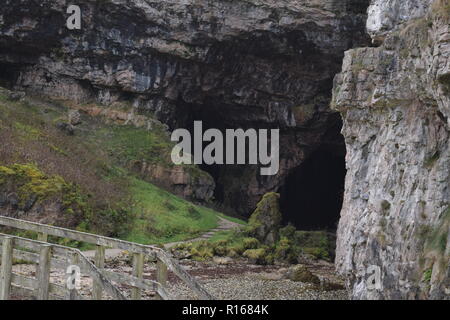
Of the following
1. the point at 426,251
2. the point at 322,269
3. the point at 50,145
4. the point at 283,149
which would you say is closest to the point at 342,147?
the point at 283,149

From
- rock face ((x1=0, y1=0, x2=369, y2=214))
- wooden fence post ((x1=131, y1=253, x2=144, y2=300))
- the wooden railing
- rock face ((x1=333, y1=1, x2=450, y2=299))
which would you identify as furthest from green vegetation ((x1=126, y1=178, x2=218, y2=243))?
the wooden railing

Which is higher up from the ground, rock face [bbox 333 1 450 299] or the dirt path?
rock face [bbox 333 1 450 299]

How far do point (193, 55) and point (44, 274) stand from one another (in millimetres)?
34906

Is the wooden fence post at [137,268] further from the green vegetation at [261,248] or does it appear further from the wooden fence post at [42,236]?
the green vegetation at [261,248]

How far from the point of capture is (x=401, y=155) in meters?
19.9

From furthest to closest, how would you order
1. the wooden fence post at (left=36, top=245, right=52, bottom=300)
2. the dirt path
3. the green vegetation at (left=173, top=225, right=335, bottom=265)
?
the green vegetation at (left=173, top=225, right=335, bottom=265) < the dirt path < the wooden fence post at (left=36, top=245, right=52, bottom=300)

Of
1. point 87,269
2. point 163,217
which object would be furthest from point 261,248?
point 87,269

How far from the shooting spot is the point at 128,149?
41.8 meters

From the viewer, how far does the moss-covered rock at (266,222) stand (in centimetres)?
3281

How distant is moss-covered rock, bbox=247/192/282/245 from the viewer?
1292 inches

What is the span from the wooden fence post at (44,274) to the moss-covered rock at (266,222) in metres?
22.3

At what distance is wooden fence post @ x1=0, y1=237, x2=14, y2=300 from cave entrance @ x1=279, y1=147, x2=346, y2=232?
4247 centimetres

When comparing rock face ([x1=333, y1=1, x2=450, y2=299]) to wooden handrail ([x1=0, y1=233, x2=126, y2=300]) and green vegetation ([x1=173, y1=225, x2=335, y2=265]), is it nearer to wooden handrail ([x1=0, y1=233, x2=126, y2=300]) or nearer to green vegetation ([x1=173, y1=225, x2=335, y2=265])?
green vegetation ([x1=173, y1=225, x2=335, y2=265])
